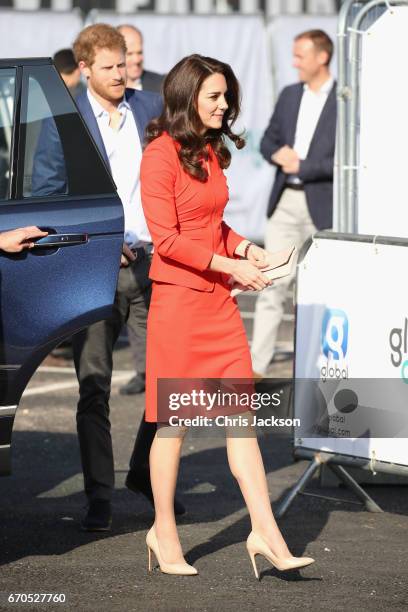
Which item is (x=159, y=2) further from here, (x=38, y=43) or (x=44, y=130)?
(x=44, y=130)

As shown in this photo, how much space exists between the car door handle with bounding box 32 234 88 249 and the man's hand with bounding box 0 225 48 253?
1.6 inches

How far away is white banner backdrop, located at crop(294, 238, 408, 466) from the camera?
592cm

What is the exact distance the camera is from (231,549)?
18.8 ft

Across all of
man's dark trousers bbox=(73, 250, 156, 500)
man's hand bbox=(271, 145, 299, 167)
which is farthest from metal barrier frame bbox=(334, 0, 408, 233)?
man's hand bbox=(271, 145, 299, 167)

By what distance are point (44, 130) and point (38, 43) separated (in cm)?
1030

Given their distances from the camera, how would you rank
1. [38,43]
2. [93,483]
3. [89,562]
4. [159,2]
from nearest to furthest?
1. [89,562]
2. [93,483]
3. [38,43]
4. [159,2]

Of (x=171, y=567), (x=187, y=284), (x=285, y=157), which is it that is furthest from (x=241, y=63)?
(x=171, y=567)

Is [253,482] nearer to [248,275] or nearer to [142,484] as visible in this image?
[248,275]

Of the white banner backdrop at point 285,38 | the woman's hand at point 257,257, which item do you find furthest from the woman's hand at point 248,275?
the white banner backdrop at point 285,38

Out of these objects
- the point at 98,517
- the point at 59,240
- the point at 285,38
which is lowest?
the point at 98,517

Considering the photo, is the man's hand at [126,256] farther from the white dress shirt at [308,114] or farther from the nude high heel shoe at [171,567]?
the white dress shirt at [308,114]

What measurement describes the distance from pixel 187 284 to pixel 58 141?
73cm

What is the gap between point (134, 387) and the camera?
911 centimetres

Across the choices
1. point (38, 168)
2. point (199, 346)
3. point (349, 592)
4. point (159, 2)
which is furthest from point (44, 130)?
point (159, 2)
